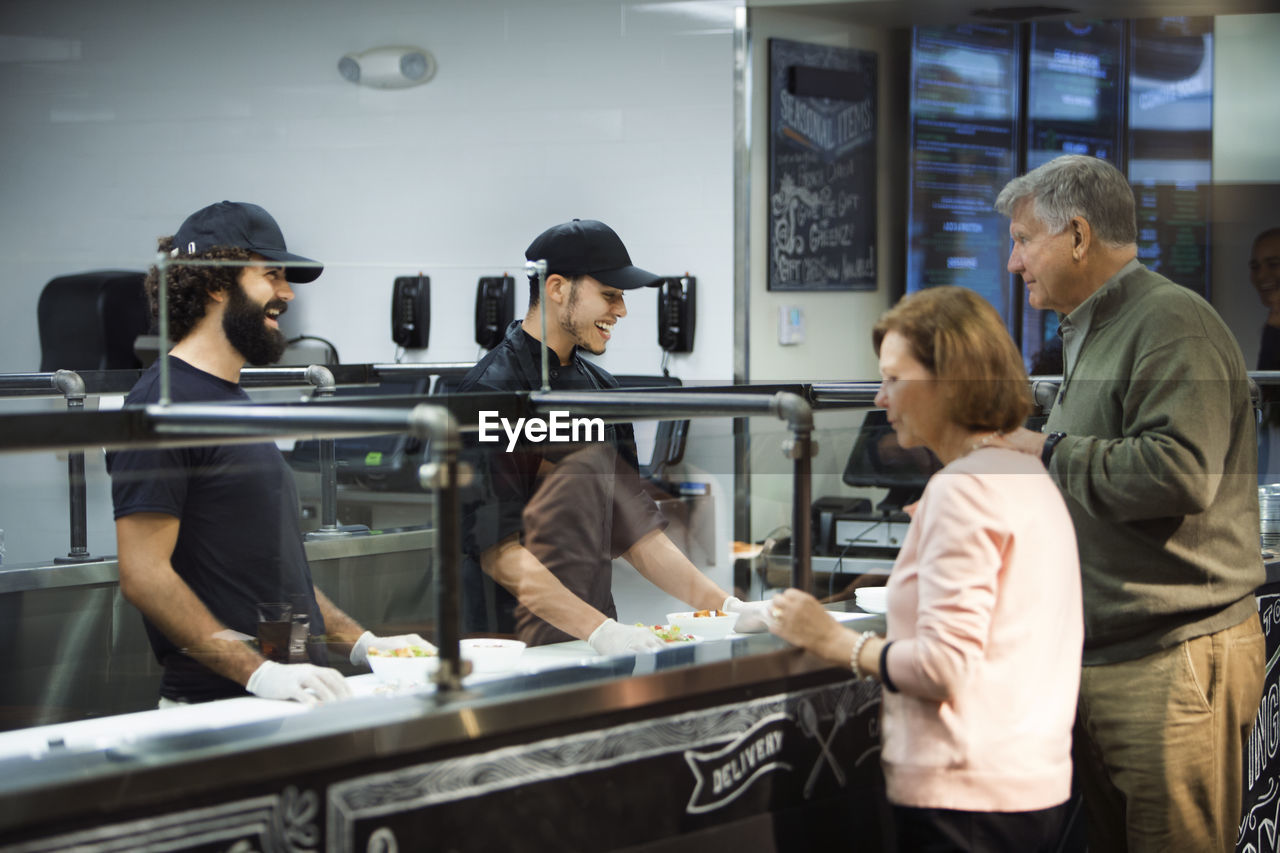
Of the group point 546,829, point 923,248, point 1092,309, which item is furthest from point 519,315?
point 546,829

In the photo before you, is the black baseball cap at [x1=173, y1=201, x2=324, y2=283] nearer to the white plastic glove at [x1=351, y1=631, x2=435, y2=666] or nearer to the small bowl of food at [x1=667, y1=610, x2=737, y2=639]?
the white plastic glove at [x1=351, y1=631, x2=435, y2=666]

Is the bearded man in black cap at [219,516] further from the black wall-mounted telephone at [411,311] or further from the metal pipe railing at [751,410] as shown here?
the black wall-mounted telephone at [411,311]

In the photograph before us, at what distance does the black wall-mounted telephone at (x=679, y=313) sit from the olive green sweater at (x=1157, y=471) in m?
Answer: 2.97

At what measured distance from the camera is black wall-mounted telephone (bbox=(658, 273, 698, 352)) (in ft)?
16.6

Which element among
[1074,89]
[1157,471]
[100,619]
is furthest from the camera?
[1074,89]

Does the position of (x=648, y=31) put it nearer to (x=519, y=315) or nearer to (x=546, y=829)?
(x=519, y=315)

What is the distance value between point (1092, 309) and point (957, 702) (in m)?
0.86

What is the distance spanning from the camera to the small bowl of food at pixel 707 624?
7.31ft

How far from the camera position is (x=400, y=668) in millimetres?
1919


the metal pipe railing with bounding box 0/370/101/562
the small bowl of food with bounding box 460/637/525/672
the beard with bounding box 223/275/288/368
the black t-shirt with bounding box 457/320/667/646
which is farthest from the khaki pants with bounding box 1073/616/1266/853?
the metal pipe railing with bounding box 0/370/101/562

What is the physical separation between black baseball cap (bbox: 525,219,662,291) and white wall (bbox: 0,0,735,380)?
246 centimetres

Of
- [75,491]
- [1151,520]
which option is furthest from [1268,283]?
[75,491]

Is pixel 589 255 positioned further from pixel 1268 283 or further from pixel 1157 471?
pixel 1268 283

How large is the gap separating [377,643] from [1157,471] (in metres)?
1.24
